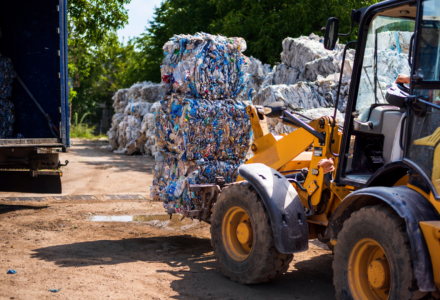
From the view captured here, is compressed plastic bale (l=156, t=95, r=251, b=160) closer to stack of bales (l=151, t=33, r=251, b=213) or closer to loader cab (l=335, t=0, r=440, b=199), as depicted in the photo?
stack of bales (l=151, t=33, r=251, b=213)

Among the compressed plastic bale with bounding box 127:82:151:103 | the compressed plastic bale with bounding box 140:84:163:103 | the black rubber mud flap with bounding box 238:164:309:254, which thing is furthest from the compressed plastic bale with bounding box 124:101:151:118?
the black rubber mud flap with bounding box 238:164:309:254

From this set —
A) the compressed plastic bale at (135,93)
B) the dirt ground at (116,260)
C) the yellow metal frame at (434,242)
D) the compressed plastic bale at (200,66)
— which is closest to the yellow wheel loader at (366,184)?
the yellow metal frame at (434,242)

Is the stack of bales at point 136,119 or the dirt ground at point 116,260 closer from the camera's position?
the dirt ground at point 116,260

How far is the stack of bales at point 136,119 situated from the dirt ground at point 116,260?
32.7ft

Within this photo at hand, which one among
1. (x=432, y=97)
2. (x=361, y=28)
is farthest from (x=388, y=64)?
(x=432, y=97)

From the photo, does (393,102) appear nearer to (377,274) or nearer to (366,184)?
(366,184)

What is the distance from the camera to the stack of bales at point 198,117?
625 centimetres

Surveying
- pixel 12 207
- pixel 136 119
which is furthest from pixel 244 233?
pixel 136 119

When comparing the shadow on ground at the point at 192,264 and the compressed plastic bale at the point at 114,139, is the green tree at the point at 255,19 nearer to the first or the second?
the compressed plastic bale at the point at 114,139

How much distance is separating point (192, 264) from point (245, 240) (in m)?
1.02

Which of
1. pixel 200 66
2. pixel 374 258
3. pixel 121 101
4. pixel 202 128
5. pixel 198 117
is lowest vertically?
pixel 374 258

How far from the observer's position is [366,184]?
3836 mm

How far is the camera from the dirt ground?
4.52 meters

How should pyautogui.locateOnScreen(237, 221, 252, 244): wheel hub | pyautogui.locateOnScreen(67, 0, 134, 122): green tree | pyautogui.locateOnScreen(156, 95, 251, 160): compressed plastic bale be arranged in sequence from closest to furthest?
pyautogui.locateOnScreen(237, 221, 252, 244): wheel hub < pyautogui.locateOnScreen(156, 95, 251, 160): compressed plastic bale < pyautogui.locateOnScreen(67, 0, 134, 122): green tree
